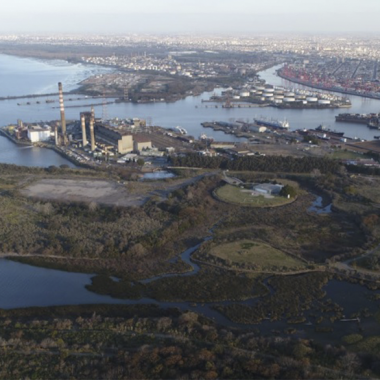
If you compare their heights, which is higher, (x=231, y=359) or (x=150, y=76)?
(x=150, y=76)

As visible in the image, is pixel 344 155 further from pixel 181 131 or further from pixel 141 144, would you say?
pixel 141 144

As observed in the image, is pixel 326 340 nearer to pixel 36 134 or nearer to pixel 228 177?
pixel 228 177

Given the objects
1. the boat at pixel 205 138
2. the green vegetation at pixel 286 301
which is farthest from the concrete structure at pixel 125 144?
the green vegetation at pixel 286 301

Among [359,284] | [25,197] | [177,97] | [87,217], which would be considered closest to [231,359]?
[359,284]

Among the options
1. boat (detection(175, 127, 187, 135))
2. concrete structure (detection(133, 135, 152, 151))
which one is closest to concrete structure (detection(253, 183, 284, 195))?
concrete structure (detection(133, 135, 152, 151))

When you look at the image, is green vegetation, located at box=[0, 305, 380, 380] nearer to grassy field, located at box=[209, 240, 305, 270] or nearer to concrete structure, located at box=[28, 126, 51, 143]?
grassy field, located at box=[209, 240, 305, 270]

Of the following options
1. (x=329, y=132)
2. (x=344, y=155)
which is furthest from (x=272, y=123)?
(x=344, y=155)
